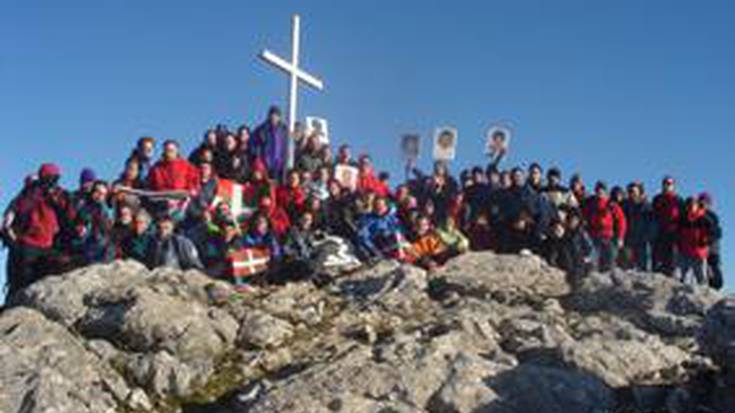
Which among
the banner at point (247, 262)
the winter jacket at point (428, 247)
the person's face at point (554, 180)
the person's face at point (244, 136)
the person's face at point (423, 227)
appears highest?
the person's face at point (244, 136)

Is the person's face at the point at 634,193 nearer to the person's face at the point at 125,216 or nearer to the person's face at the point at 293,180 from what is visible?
the person's face at the point at 293,180

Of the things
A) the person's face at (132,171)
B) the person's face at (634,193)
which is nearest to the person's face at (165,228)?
the person's face at (132,171)

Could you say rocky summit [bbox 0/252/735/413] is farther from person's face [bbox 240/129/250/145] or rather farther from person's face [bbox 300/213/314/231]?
person's face [bbox 240/129/250/145]

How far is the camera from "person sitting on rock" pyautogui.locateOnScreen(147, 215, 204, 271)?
17.7 m

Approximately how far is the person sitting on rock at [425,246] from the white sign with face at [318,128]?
466cm

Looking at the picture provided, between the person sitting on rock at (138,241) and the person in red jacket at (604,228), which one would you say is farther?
the person in red jacket at (604,228)

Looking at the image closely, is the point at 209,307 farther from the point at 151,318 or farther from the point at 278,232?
the point at 278,232

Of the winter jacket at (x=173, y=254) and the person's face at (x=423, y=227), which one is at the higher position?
the person's face at (x=423, y=227)

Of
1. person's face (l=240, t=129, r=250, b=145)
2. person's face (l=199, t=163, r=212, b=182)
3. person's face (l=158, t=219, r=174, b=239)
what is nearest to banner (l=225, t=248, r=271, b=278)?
person's face (l=158, t=219, r=174, b=239)

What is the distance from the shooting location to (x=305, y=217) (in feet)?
64.2

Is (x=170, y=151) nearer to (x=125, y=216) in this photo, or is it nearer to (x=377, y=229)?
(x=125, y=216)

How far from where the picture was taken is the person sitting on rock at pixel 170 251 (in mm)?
17672

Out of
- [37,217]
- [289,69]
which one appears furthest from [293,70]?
[37,217]

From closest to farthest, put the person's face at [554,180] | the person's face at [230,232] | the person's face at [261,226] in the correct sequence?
the person's face at [230,232] < the person's face at [261,226] < the person's face at [554,180]
